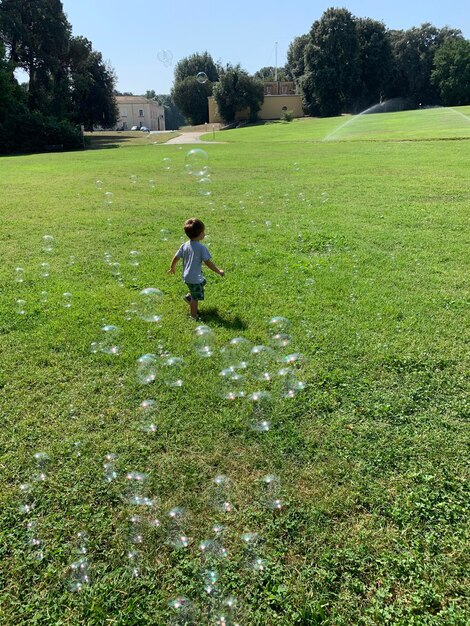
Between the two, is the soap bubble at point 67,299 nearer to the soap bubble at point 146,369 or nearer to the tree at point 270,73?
the soap bubble at point 146,369

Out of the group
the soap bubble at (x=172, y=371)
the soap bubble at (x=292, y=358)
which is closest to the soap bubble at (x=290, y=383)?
the soap bubble at (x=292, y=358)

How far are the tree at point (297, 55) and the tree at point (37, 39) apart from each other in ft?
121

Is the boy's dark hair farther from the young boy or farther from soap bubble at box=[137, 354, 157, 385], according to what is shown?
soap bubble at box=[137, 354, 157, 385]

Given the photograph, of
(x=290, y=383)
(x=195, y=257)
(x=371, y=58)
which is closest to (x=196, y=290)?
(x=195, y=257)

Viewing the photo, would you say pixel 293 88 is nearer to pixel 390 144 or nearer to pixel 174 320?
pixel 390 144

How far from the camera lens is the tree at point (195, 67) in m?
71.5

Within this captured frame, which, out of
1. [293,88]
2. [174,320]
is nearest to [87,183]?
[174,320]

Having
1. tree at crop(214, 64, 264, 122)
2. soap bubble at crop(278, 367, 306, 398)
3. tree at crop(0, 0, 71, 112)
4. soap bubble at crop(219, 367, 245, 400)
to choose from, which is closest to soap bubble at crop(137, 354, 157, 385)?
soap bubble at crop(219, 367, 245, 400)

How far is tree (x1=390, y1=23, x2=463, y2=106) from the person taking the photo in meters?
64.0

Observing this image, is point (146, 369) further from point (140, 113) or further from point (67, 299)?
point (140, 113)

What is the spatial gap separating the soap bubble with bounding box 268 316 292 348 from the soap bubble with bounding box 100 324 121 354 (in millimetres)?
1533

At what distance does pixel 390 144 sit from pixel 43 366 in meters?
21.1

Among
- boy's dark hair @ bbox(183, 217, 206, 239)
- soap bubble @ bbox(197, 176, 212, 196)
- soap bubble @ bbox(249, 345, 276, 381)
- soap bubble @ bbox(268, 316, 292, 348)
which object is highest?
soap bubble @ bbox(197, 176, 212, 196)

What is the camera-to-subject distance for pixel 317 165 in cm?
1638
